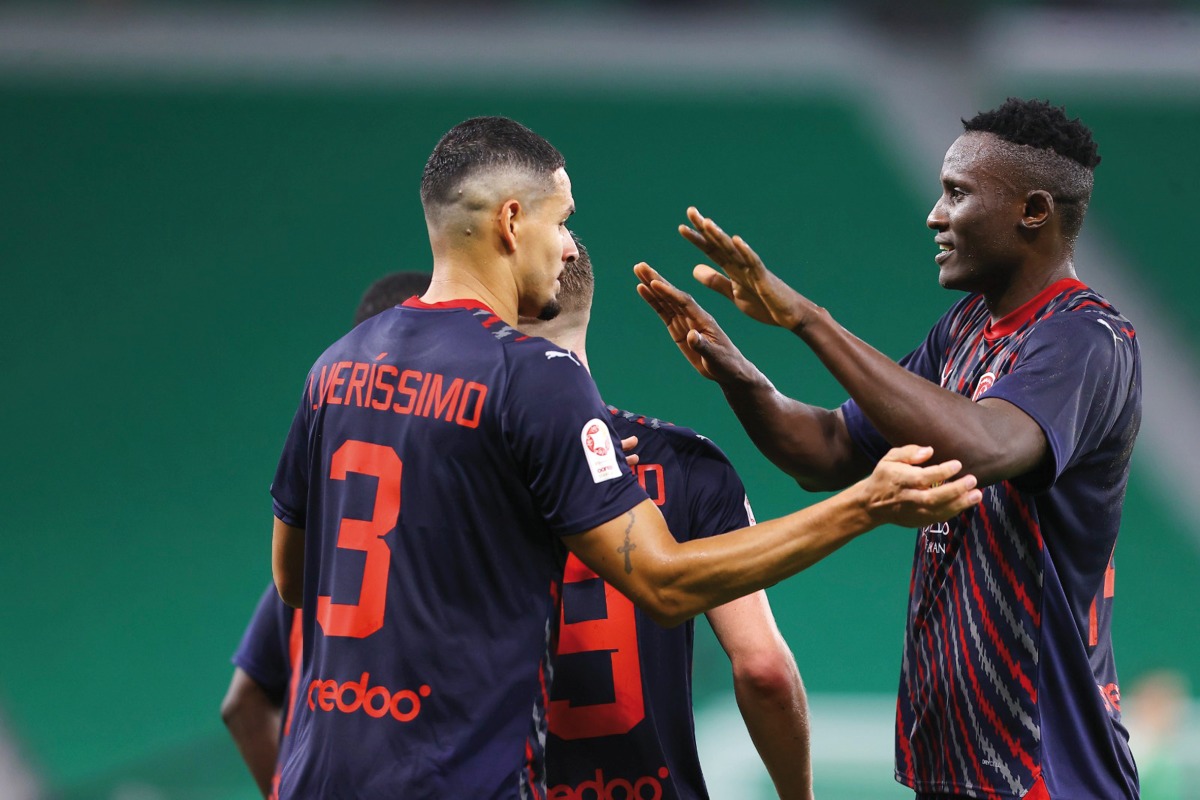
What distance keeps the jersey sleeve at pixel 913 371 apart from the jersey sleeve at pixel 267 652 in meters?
1.81

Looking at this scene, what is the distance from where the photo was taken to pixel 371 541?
258 cm

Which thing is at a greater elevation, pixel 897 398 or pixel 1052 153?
pixel 1052 153

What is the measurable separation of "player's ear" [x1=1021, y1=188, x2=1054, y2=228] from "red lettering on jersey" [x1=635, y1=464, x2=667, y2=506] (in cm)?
103

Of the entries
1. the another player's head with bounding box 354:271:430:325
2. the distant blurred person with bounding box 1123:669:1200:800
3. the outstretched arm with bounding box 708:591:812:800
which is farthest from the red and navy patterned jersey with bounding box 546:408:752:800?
the distant blurred person with bounding box 1123:669:1200:800

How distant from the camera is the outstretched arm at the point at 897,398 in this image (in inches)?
103

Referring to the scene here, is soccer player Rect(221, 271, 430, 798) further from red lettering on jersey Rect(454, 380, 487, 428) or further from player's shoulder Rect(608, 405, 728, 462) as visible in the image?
red lettering on jersey Rect(454, 380, 487, 428)

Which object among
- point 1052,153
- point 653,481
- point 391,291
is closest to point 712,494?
point 653,481

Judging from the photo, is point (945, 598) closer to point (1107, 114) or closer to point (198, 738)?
point (198, 738)

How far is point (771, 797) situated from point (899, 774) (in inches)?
198

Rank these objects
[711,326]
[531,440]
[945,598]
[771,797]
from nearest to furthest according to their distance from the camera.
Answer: [531,440], [945,598], [711,326], [771,797]

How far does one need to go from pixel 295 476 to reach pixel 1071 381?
1.63 meters

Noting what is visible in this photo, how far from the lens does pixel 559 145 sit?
891 centimetres

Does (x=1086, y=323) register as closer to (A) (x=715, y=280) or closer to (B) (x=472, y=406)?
(A) (x=715, y=280)

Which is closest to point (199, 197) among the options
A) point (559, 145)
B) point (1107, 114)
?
point (559, 145)
